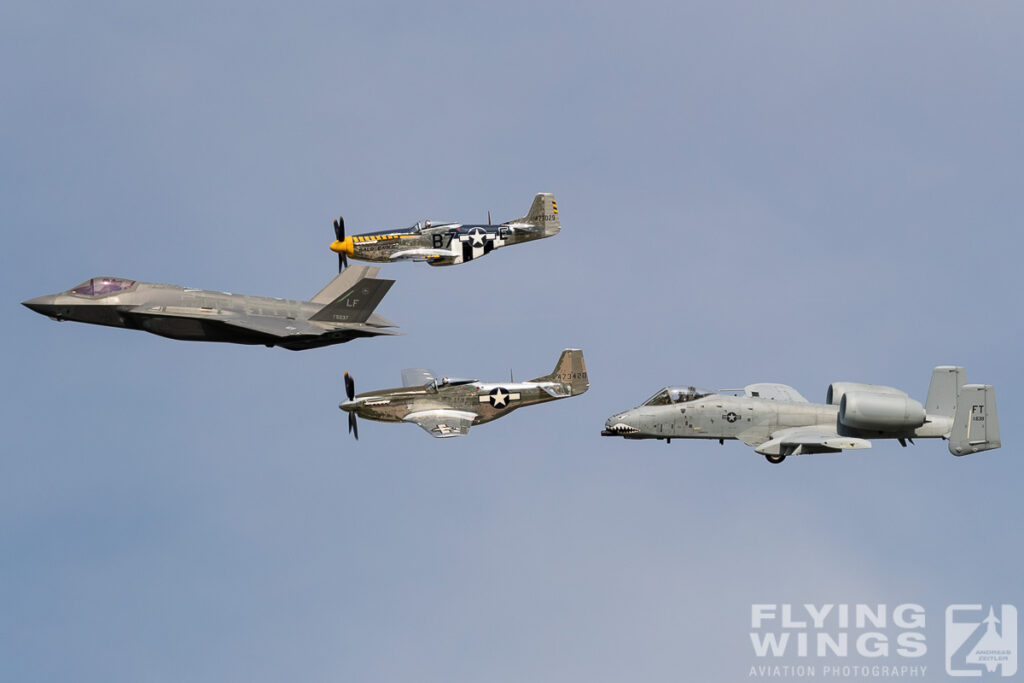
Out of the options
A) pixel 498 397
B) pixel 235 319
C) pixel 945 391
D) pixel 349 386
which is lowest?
pixel 945 391

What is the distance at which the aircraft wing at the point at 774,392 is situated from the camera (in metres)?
55.8

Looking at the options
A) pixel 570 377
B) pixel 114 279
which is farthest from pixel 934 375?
pixel 114 279

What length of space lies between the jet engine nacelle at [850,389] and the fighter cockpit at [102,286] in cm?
2882

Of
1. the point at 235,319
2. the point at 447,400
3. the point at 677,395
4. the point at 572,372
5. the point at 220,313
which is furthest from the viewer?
the point at 572,372

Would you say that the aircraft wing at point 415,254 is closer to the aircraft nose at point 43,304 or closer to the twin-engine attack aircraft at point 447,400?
the twin-engine attack aircraft at point 447,400

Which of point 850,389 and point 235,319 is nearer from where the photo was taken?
point 850,389

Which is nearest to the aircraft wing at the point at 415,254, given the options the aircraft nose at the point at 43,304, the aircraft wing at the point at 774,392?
the aircraft nose at the point at 43,304

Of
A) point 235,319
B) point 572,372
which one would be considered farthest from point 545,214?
point 235,319

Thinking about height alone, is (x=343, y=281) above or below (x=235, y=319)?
above

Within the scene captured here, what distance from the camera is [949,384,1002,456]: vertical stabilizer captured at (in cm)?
5378

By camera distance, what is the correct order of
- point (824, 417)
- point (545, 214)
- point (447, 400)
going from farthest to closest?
point (545, 214) → point (447, 400) → point (824, 417)

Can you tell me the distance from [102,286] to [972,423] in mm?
35474

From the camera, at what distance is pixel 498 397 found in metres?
60.8

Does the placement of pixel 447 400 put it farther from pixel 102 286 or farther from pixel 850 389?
pixel 850 389
